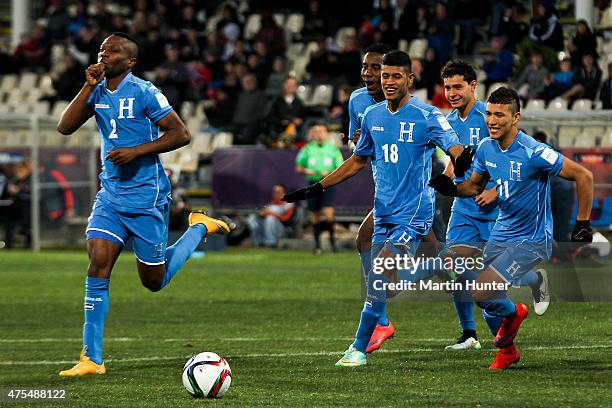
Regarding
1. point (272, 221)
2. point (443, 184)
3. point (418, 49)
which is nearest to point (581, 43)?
point (418, 49)

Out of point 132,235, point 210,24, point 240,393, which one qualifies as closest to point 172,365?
point 132,235

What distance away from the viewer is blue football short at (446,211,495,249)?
10273 millimetres

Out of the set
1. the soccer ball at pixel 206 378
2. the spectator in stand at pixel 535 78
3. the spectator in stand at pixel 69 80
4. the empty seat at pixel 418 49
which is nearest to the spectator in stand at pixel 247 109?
the empty seat at pixel 418 49

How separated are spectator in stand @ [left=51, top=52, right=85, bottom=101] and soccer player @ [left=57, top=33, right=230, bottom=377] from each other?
19.3 m

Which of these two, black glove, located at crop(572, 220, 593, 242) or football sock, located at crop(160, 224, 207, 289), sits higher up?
black glove, located at crop(572, 220, 593, 242)

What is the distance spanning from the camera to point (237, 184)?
2311 centimetres

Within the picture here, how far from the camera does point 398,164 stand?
9445mm

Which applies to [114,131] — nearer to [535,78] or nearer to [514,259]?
[514,259]

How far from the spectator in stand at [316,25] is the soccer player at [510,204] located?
18.8 m

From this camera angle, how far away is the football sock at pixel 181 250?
9.82m

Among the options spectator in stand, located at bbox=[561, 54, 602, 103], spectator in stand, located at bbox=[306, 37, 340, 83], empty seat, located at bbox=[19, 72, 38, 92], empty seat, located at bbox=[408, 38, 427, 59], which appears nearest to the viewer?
spectator in stand, located at bbox=[561, 54, 602, 103]

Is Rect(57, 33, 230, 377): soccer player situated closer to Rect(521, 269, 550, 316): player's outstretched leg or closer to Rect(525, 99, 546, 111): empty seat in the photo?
Rect(521, 269, 550, 316): player's outstretched leg

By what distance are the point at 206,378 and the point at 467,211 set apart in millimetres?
3066

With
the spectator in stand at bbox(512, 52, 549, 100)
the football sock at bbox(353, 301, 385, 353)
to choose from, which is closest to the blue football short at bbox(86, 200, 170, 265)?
the football sock at bbox(353, 301, 385, 353)
